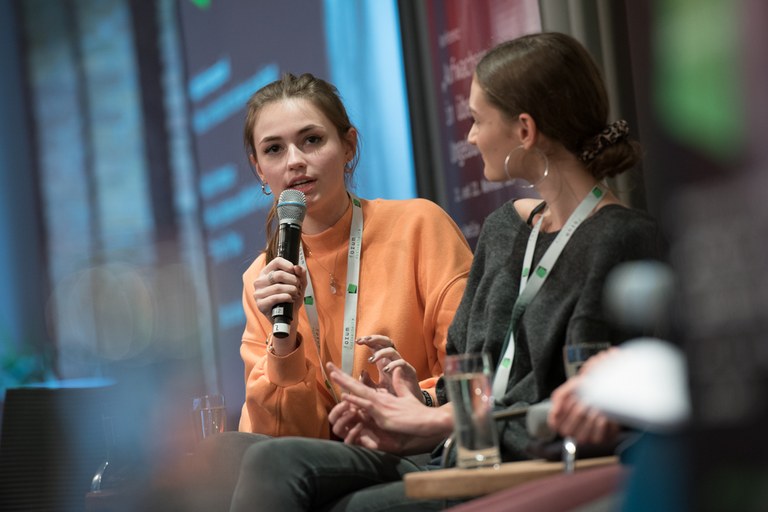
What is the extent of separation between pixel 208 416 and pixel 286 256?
0.66m

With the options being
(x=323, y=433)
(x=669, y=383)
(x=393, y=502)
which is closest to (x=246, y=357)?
(x=323, y=433)

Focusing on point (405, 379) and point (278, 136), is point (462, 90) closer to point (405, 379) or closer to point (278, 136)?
point (278, 136)

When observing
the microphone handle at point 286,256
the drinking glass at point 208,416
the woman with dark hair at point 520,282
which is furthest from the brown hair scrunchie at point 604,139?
the drinking glass at point 208,416

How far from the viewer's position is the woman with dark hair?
1971 mm

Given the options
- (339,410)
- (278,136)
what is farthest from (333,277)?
(339,410)

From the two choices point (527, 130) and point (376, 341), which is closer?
point (527, 130)

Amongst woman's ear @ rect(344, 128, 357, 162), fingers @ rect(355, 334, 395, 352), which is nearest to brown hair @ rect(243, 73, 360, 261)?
woman's ear @ rect(344, 128, 357, 162)

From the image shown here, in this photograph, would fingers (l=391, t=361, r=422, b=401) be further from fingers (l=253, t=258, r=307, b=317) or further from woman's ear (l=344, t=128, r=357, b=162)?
woman's ear (l=344, t=128, r=357, b=162)

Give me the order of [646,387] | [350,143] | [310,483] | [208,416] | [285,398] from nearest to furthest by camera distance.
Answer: [646,387]
[310,483]
[285,398]
[208,416]
[350,143]

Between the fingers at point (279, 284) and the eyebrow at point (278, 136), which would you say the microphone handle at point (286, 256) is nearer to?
the fingers at point (279, 284)

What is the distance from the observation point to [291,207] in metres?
2.45

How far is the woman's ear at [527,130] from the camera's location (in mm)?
2148

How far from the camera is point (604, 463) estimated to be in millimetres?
1482

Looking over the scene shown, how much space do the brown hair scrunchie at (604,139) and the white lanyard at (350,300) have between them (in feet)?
2.64
